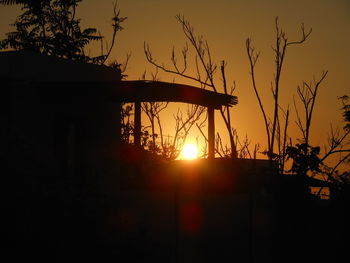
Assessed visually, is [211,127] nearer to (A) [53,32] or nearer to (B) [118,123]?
(B) [118,123]

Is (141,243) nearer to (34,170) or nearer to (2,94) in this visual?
(34,170)

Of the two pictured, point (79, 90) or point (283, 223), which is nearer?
point (79, 90)

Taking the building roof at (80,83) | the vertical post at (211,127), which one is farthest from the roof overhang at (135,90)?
the vertical post at (211,127)

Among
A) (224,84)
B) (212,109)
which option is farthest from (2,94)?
(224,84)

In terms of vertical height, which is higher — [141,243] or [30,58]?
[30,58]

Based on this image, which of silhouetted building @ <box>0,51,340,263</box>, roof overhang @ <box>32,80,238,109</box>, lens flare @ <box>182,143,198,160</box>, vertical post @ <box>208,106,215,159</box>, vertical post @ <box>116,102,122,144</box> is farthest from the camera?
lens flare @ <box>182,143,198,160</box>

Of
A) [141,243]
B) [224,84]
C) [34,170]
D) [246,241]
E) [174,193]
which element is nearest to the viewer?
[34,170]

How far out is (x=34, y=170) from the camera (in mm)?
10391

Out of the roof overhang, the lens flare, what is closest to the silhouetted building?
the roof overhang

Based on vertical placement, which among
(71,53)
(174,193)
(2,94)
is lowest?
(174,193)

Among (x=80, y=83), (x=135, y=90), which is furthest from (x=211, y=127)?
(x=80, y=83)

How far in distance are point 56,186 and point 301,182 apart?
8996mm

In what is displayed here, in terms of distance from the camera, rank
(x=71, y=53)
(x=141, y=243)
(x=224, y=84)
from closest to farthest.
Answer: (x=141, y=243) < (x=224, y=84) < (x=71, y=53)

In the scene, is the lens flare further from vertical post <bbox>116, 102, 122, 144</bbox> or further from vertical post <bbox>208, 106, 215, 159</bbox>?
vertical post <bbox>116, 102, 122, 144</bbox>
